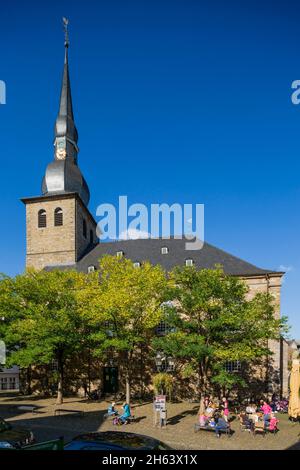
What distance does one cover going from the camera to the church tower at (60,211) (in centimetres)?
3472

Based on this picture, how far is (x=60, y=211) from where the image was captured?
35406mm

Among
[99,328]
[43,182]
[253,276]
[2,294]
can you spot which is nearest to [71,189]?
[43,182]

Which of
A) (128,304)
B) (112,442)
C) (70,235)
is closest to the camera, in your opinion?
(112,442)

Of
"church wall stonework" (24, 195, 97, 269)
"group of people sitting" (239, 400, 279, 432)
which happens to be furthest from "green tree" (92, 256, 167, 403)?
"church wall stonework" (24, 195, 97, 269)

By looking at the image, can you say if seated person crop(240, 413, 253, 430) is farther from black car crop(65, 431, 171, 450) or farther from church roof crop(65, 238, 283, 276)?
church roof crop(65, 238, 283, 276)

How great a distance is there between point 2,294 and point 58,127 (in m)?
20.3

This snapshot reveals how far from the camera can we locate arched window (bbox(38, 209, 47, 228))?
118 feet

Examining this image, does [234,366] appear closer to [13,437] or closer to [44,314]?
[44,314]

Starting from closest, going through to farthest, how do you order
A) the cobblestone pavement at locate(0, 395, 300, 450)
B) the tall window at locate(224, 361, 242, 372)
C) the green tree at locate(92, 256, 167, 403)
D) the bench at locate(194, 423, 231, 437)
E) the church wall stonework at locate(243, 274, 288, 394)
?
the cobblestone pavement at locate(0, 395, 300, 450) → the bench at locate(194, 423, 231, 437) → the green tree at locate(92, 256, 167, 403) → the church wall stonework at locate(243, 274, 288, 394) → the tall window at locate(224, 361, 242, 372)

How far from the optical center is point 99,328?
24.3 metres

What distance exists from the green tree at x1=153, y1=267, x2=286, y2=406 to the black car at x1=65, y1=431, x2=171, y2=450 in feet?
32.6

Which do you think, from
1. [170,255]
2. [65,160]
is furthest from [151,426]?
[65,160]

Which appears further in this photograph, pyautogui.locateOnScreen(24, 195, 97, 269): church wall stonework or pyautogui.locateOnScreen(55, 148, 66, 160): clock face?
pyautogui.locateOnScreen(55, 148, 66, 160): clock face

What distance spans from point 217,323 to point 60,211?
21.7m
